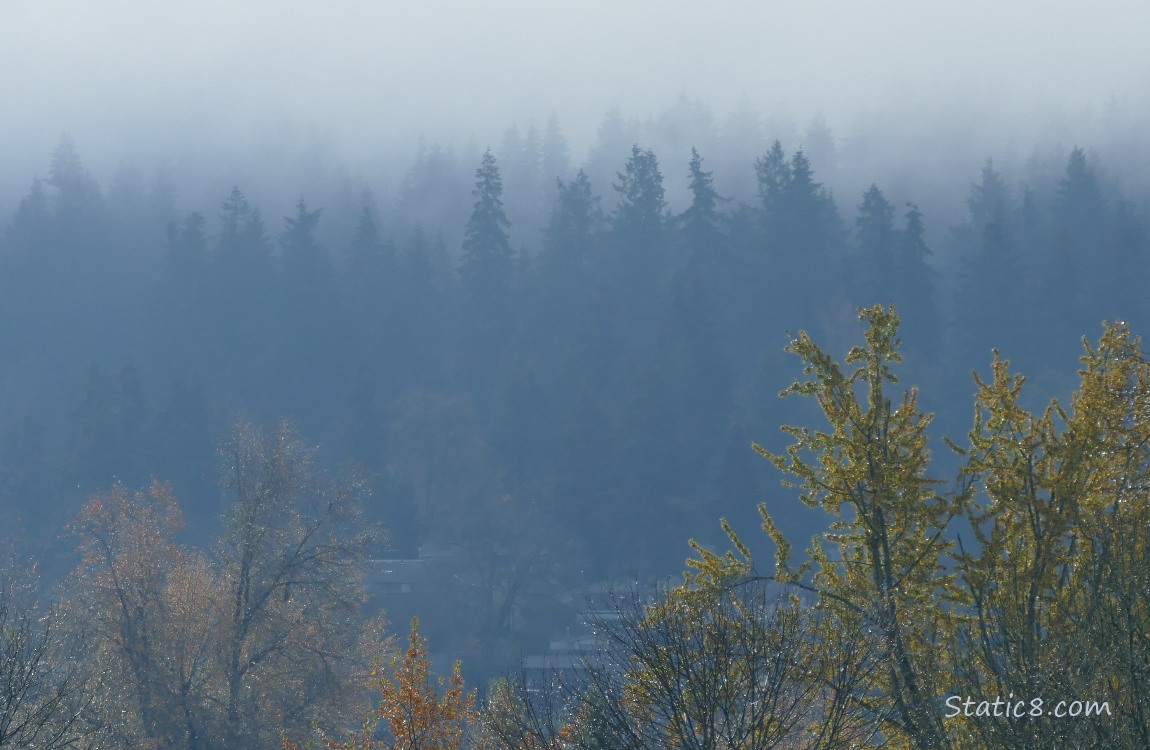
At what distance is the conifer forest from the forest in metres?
0.10

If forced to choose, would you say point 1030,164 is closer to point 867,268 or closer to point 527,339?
point 867,268

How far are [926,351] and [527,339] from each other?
84.7 ft

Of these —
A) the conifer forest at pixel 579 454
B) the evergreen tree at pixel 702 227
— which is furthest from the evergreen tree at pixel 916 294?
the evergreen tree at pixel 702 227

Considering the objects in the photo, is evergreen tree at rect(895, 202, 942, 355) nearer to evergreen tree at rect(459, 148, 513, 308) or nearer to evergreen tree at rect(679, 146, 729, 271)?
evergreen tree at rect(679, 146, 729, 271)

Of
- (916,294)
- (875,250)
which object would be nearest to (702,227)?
(875,250)

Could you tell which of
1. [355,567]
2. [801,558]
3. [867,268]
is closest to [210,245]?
[867,268]

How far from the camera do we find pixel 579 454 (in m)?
69.6

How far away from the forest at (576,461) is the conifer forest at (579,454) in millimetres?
100

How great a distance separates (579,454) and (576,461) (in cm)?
49

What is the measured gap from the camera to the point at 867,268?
275ft

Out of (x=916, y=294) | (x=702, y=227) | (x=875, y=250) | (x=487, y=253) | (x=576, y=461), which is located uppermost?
(x=487, y=253)

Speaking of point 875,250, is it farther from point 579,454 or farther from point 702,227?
point 579,454

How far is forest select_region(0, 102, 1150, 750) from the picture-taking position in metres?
11.9

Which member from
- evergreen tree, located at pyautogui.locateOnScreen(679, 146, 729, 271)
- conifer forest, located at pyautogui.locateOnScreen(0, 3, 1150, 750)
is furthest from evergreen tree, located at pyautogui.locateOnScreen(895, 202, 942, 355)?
evergreen tree, located at pyautogui.locateOnScreen(679, 146, 729, 271)
